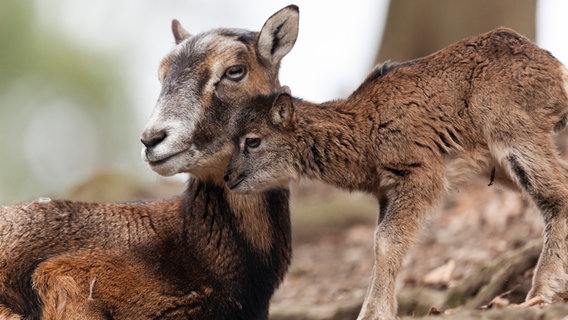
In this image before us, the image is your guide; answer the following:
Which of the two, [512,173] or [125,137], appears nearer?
[512,173]

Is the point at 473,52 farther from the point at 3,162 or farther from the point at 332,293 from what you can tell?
the point at 3,162

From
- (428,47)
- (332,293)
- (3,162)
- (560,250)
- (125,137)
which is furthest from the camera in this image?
(125,137)

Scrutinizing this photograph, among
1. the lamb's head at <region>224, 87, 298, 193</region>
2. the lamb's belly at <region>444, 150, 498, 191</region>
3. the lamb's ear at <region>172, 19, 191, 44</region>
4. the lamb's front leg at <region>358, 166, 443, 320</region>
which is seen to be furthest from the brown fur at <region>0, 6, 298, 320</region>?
the lamb's belly at <region>444, 150, 498, 191</region>

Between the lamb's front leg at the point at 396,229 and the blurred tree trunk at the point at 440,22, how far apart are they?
29.2 ft

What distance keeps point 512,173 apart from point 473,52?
1.42 meters

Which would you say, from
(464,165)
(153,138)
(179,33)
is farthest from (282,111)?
(179,33)

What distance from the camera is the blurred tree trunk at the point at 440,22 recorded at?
17.7 meters

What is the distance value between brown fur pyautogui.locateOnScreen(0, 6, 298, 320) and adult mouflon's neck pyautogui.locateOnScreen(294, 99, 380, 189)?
52 cm

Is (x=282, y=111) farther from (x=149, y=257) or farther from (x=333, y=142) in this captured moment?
(x=149, y=257)

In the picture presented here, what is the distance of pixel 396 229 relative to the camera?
363 inches

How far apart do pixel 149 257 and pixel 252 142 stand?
5.10 ft

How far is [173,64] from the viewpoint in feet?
33.7

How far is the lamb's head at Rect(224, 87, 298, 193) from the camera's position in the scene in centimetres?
984

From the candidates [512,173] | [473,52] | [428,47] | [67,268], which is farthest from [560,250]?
[428,47]
